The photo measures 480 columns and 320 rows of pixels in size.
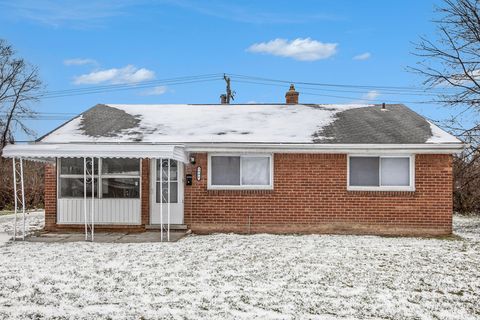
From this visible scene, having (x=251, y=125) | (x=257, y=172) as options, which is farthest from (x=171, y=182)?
(x=251, y=125)

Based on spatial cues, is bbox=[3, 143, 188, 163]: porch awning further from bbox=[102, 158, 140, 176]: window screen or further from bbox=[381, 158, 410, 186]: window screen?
bbox=[381, 158, 410, 186]: window screen

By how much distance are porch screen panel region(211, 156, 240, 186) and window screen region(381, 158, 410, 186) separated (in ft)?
13.3

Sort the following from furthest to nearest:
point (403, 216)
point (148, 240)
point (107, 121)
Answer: point (107, 121) < point (403, 216) < point (148, 240)

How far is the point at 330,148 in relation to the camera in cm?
1408

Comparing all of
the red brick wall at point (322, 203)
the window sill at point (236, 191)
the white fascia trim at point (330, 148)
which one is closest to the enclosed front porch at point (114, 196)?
the red brick wall at point (322, 203)

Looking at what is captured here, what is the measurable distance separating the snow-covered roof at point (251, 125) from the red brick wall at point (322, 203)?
778 mm

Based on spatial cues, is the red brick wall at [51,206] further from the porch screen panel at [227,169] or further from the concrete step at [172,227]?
the porch screen panel at [227,169]

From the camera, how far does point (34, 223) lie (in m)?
17.8

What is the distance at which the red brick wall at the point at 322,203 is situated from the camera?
47.1ft

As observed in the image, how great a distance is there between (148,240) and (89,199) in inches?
114

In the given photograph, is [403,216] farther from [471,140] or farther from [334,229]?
[471,140]

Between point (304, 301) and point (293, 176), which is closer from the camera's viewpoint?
point (304, 301)

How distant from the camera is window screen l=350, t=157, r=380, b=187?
1445 cm

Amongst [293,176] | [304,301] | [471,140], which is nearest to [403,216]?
[293,176]
